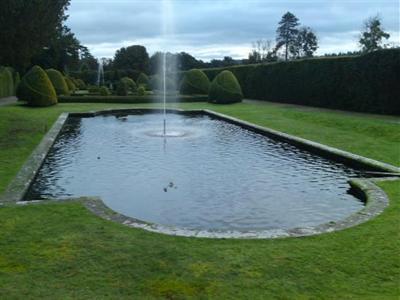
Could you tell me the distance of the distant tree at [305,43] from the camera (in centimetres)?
7375

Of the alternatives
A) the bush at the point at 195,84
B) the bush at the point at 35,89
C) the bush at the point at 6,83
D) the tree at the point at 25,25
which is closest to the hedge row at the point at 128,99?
the bush at the point at 195,84

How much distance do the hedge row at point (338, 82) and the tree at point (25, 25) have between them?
512 inches

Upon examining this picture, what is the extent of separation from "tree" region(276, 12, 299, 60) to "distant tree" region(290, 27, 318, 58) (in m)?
1.21

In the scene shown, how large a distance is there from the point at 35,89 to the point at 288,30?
59692 mm

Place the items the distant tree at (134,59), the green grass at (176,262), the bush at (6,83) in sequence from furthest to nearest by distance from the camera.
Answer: the distant tree at (134,59), the bush at (6,83), the green grass at (176,262)

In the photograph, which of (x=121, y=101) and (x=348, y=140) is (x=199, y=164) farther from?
(x=121, y=101)

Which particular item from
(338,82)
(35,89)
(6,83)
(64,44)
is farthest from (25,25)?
(64,44)

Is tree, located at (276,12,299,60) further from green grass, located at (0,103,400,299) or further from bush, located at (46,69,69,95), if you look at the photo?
green grass, located at (0,103,400,299)

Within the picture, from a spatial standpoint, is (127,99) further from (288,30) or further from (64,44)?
(288,30)

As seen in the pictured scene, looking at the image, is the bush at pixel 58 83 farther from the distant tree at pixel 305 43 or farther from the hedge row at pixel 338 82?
the distant tree at pixel 305 43

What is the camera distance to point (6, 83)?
34.7 meters

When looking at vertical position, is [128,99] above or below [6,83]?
below

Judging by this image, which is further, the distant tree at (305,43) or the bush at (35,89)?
the distant tree at (305,43)

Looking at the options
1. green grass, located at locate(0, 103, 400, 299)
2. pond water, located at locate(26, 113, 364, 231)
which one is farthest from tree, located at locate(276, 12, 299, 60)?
green grass, located at locate(0, 103, 400, 299)
